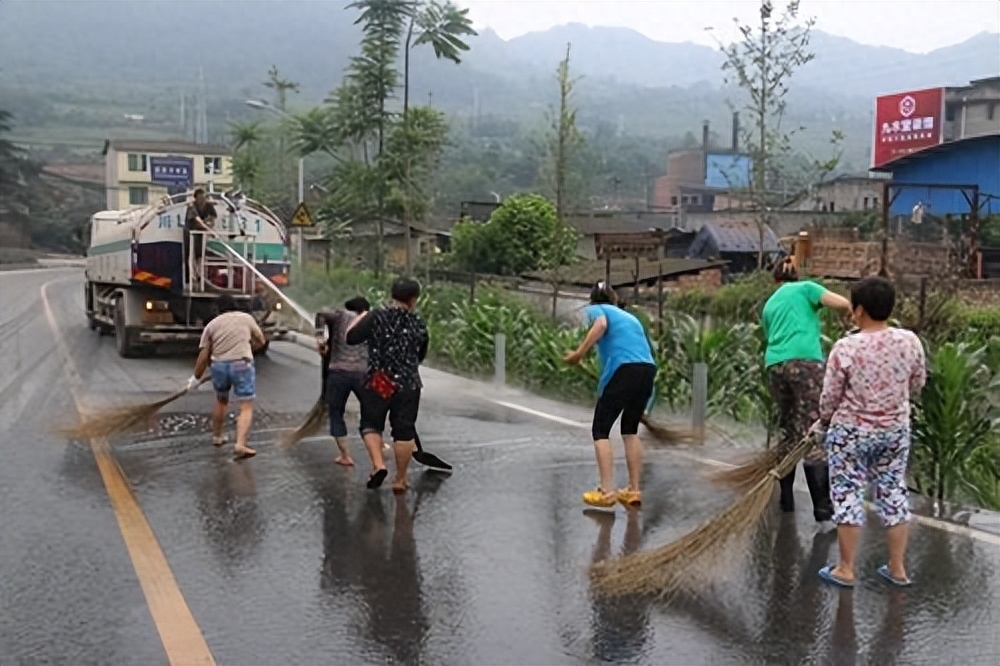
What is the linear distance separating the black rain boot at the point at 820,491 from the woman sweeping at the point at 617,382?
3.77ft

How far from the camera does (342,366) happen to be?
904 centimetres

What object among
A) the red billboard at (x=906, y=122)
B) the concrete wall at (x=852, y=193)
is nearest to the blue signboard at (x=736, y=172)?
the concrete wall at (x=852, y=193)

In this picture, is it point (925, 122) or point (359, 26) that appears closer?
point (359, 26)

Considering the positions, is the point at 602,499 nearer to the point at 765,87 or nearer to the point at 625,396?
the point at 625,396

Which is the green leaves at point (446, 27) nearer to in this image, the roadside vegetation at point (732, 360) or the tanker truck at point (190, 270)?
the roadside vegetation at point (732, 360)

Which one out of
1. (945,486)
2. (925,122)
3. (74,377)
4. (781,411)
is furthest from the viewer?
(925,122)

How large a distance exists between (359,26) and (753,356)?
56.7 ft

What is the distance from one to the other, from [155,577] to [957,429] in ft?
18.6

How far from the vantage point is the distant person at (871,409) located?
570cm

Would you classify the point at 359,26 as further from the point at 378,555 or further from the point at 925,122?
the point at 925,122

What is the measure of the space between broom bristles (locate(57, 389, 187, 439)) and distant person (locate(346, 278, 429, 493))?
306 cm

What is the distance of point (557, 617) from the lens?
18.0 ft

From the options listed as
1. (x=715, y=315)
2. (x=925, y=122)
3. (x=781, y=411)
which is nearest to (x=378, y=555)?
(x=781, y=411)

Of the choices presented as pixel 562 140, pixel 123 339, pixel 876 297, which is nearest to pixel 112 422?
pixel 876 297
